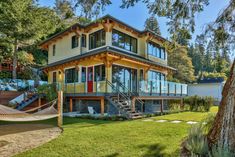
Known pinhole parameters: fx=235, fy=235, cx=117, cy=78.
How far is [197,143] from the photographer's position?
17.2 feet

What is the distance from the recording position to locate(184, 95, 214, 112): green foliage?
20.4 meters

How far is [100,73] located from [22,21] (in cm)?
1114

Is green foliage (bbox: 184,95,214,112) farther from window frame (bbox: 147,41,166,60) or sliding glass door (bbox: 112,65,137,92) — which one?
sliding glass door (bbox: 112,65,137,92)

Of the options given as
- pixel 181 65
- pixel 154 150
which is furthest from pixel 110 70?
pixel 181 65

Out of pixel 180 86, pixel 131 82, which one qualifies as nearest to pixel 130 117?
pixel 131 82

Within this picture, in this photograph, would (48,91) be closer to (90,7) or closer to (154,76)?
(154,76)

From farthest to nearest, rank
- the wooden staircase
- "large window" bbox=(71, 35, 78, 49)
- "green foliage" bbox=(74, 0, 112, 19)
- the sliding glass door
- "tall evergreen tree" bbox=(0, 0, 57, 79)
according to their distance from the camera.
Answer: "tall evergreen tree" bbox=(0, 0, 57, 79) < "large window" bbox=(71, 35, 78, 49) < the sliding glass door < the wooden staircase < "green foliage" bbox=(74, 0, 112, 19)

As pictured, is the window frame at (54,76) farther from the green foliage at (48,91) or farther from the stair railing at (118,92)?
the stair railing at (118,92)

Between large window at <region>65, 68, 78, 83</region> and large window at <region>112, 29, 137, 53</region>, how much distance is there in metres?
4.29

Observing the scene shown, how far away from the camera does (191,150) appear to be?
5.32m

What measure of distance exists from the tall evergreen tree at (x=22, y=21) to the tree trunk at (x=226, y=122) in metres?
18.4

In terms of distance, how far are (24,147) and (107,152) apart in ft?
8.74

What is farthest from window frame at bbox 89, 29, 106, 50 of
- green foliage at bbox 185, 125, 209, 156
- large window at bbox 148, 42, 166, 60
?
green foliage at bbox 185, 125, 209, 156

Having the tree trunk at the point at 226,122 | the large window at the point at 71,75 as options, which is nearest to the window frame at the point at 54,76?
the large window at the point at 71,75
